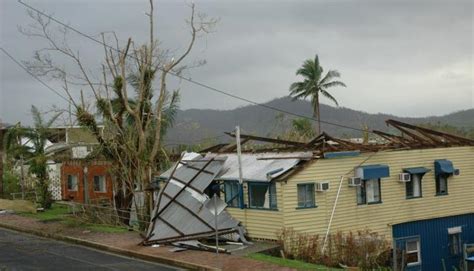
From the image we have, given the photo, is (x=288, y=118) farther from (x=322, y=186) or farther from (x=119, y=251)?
(x=119, y=251)

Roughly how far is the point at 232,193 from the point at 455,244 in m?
9.37

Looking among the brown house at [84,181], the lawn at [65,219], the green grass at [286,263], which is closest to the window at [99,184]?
the brown house at [84,181]

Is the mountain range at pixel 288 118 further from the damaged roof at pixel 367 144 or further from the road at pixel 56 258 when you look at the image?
the road at pixel 56 258

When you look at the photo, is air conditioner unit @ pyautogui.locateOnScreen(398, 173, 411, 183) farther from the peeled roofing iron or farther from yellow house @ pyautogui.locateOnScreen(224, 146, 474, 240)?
the peeled roofing iron

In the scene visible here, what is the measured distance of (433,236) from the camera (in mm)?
23219

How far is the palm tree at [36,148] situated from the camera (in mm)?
30125

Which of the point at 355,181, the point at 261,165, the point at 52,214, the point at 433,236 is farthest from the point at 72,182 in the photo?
the point at 433,236

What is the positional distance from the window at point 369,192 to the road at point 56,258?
794 centimetres

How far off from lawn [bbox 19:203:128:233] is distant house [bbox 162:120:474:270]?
9.38ft

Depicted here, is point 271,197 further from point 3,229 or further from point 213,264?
point 3,229

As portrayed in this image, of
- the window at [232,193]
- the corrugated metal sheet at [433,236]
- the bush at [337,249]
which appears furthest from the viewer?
the corrugated metal sheet at [433,236]

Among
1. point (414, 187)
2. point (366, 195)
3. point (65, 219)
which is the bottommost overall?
point (65, 219)

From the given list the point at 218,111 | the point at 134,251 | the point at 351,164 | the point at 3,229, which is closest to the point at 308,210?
the point at 351,164

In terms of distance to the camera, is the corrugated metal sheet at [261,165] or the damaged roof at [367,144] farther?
the damaged roof at [367,144]
